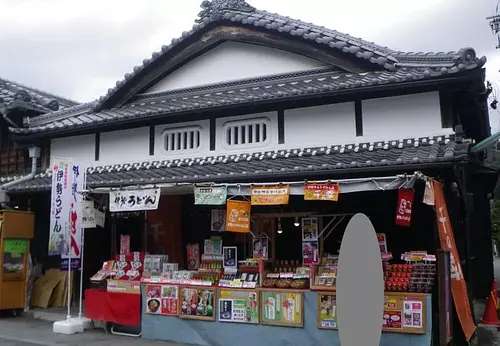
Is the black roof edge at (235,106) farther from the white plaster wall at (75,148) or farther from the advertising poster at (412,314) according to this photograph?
the advertising poster at (412,314)

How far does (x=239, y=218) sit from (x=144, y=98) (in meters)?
6.49

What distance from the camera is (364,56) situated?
1102cm

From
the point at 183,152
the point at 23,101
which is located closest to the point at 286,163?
the point at 183,152

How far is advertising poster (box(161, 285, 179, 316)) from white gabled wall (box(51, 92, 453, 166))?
11.6 ft

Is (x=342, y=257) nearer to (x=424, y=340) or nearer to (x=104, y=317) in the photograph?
Answer: (x=424, y=340)

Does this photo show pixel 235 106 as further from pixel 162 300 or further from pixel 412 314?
pixel 412 314

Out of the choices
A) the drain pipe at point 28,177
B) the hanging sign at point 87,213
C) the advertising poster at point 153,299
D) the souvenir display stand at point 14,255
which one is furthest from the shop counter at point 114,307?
the drain pipe at point 28,177

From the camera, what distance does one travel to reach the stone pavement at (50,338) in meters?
9.98

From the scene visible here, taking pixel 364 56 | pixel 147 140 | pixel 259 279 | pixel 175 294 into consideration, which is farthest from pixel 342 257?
pixel 147 140

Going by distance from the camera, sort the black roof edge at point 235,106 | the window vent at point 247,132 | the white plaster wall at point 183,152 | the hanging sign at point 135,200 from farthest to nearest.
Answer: the white plaster wall at point 183,152
the window vent at point 247,132
the hanging sign at point 135,200
the black roof edge at point 235,106

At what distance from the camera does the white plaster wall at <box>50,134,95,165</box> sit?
14141 millimetres

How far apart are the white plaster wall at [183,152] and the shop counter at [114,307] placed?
12.2 feet

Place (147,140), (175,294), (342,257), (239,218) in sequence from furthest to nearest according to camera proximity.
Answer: (147,140) → (175,294) → (239,218) → (342,257)

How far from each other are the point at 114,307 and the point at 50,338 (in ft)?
4.70
